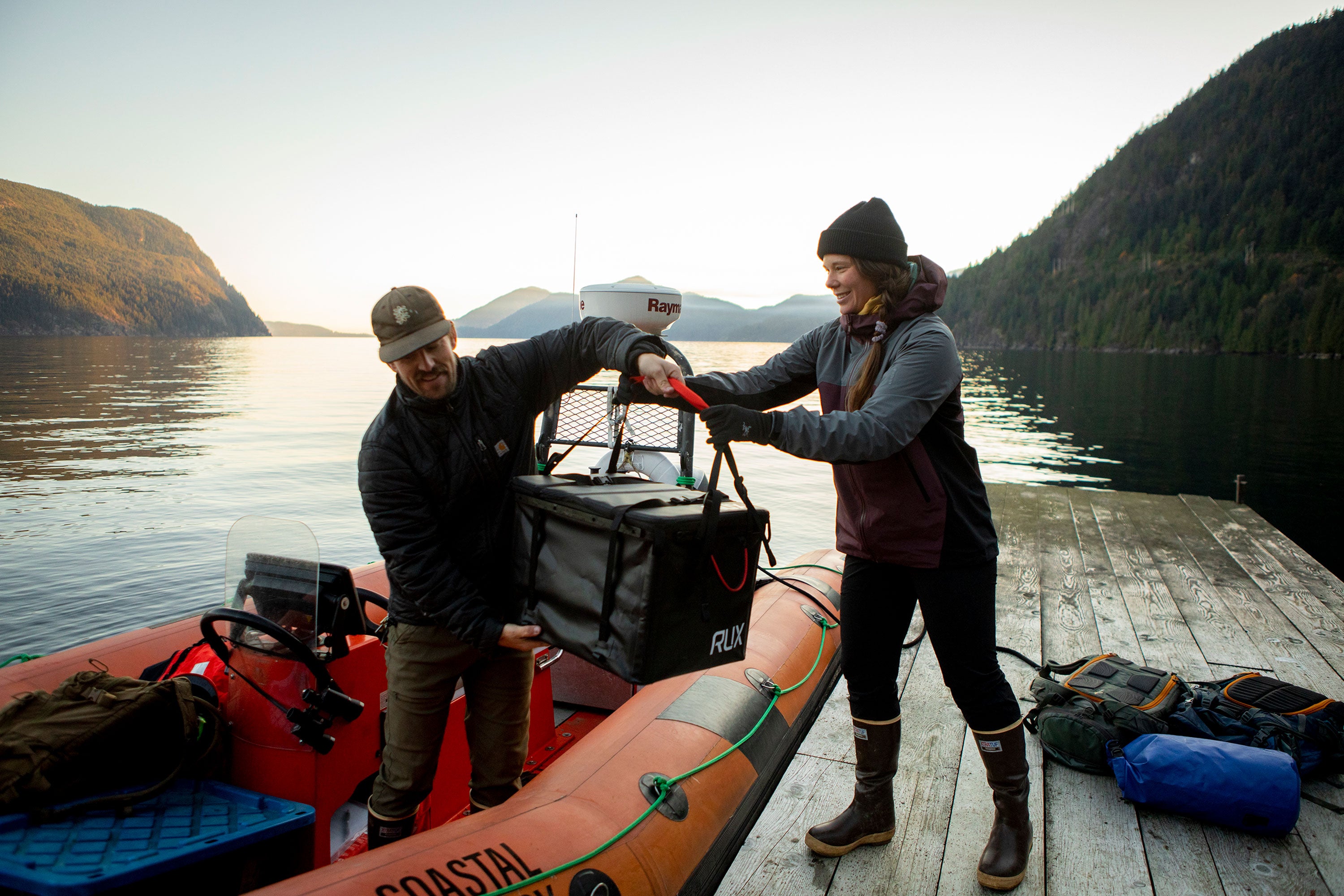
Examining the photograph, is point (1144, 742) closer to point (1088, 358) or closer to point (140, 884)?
point (140, 884)

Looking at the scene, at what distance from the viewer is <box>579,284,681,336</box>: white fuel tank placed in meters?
4.15

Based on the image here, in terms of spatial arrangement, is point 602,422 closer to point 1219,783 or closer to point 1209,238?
point 1219,783

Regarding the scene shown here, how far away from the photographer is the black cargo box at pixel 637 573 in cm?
175

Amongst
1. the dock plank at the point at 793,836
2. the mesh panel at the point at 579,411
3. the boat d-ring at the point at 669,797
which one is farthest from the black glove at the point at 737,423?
the mesh panel at the point at 579,411

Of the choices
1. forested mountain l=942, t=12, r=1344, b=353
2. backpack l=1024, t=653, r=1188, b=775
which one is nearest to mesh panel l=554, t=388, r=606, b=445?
backpack l=1024, t=653, r=1188, b=775

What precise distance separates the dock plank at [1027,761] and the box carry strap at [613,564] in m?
1.25

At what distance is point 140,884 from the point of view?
6.07ft

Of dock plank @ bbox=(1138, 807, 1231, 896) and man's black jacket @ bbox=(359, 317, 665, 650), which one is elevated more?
man's black jacket @ bbox=(359, 317, 665, 650)

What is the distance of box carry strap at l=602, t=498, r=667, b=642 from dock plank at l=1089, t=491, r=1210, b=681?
131 inches

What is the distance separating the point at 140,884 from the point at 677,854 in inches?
55.2

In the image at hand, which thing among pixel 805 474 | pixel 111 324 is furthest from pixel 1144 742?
pixel 111 324

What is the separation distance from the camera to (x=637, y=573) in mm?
1758

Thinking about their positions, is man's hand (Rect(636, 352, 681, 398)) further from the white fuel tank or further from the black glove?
the white fuel tank

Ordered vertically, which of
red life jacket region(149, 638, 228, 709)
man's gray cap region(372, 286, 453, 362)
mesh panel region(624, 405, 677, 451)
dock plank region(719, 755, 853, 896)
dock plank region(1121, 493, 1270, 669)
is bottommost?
dock plank region(719, 755, 853, 896)
